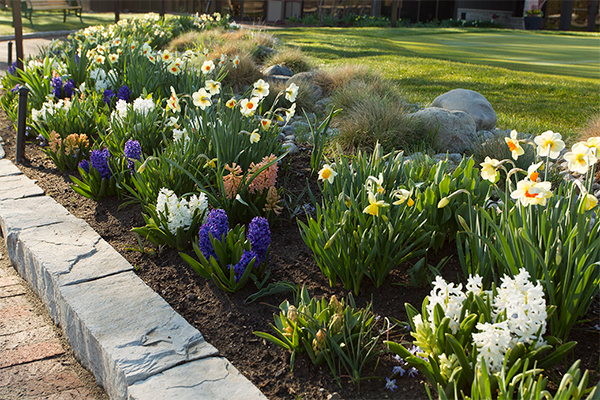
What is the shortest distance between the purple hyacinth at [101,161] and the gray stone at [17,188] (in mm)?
596

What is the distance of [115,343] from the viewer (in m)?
1.92

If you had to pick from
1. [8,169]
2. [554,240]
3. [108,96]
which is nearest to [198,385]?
[554,240]

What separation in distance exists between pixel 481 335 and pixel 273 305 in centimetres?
99

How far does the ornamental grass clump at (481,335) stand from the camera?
147 centimetres

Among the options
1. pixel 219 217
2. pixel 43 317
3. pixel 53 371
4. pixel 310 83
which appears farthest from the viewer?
pixel 310 83

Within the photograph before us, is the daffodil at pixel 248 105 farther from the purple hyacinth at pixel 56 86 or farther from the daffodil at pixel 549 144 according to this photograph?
the purple hyacinth at pixel 56 86

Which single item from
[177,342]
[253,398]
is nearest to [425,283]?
[253,398]

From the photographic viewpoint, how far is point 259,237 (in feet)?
7.61

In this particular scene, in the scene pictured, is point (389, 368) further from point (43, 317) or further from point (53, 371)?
point (43, 317)

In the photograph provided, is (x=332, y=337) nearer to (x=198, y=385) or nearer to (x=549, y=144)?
(x=198, y=385)

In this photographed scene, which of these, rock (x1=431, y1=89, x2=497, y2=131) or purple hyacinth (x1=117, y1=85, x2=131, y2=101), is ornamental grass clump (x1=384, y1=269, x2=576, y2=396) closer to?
rock (x1=431, y1=89, x2=497, y2=131)

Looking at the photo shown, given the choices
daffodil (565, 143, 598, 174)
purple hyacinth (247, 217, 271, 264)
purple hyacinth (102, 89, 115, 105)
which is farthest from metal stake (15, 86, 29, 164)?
daffodil (565, 143, 598, 174)

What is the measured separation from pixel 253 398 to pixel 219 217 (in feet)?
3.07

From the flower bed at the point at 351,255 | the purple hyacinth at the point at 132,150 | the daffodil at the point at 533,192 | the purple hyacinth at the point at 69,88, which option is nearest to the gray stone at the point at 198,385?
the flower bed at the point at 351,255
